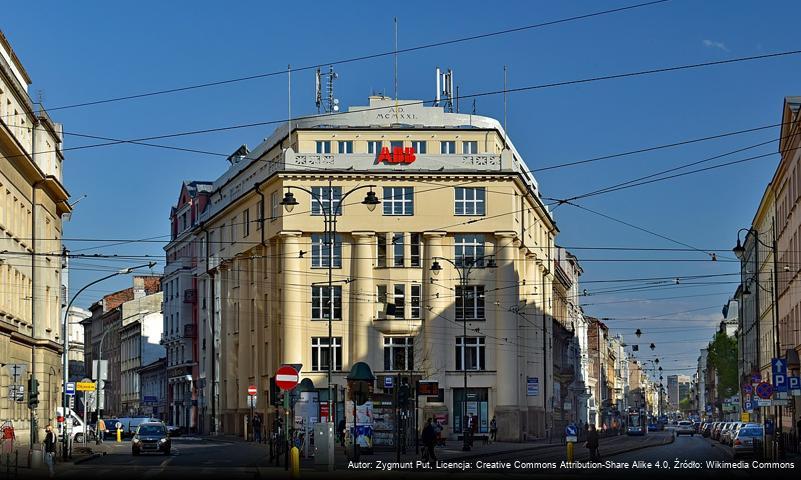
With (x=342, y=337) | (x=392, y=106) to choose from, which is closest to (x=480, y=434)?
(x=342, y=337)

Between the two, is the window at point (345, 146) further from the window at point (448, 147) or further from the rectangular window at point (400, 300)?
the rectangular window at point (400, 300)

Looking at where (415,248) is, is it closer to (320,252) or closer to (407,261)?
(407,261)

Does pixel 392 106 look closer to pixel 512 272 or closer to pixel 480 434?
pixel 512 272

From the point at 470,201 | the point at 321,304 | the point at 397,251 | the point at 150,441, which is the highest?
the point at 470,201

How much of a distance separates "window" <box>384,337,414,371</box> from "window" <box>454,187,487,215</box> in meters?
8.74

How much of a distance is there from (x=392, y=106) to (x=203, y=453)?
2702 centimetres

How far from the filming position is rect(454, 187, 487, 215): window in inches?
3231

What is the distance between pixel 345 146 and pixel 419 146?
189 inches

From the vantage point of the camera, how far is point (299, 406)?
78.8m

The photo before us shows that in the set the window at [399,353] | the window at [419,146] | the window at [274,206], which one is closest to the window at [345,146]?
the window at [419,146]

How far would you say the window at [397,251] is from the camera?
82188mm

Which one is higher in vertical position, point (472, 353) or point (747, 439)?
point (472, 353)

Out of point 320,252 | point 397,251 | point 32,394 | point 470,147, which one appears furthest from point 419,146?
point 32,394

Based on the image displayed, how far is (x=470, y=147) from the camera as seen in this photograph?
8400 centimetres
